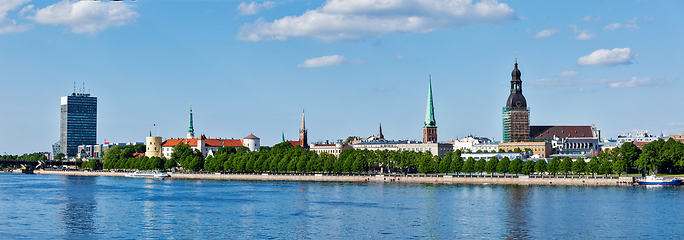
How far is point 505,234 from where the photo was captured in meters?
41.0

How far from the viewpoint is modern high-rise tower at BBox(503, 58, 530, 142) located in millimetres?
162125

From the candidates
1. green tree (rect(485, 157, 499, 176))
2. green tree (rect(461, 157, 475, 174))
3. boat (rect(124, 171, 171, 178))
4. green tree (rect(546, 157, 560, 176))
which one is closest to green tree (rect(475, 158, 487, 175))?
green tree (rect(461, 157, 475, 174))

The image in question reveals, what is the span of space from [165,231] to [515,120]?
427 feet

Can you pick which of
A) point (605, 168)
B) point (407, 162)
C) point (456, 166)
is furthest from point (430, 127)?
point (605, 168)

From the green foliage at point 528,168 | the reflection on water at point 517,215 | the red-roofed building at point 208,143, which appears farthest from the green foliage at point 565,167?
the red-roofed building at point 208,143

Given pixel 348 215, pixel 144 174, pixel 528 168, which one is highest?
pixel 528 168

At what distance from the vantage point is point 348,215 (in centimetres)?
5081

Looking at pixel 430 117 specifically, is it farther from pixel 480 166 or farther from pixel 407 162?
pixel 480 166

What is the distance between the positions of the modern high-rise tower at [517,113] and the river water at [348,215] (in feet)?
297

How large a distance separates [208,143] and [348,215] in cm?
12350

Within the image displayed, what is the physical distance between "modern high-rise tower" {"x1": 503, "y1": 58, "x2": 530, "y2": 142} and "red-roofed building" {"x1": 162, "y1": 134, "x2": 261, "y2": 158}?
196 ft

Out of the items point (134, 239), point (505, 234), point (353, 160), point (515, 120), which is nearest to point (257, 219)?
point (134, 239)

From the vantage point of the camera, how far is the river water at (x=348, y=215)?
137ft

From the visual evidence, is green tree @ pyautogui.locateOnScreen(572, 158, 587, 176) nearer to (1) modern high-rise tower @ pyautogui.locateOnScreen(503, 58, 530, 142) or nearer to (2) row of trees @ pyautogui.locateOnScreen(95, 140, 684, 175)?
(2) row of trees @ pyautogui.locateOnScreen(95, 140, 684, 175)
